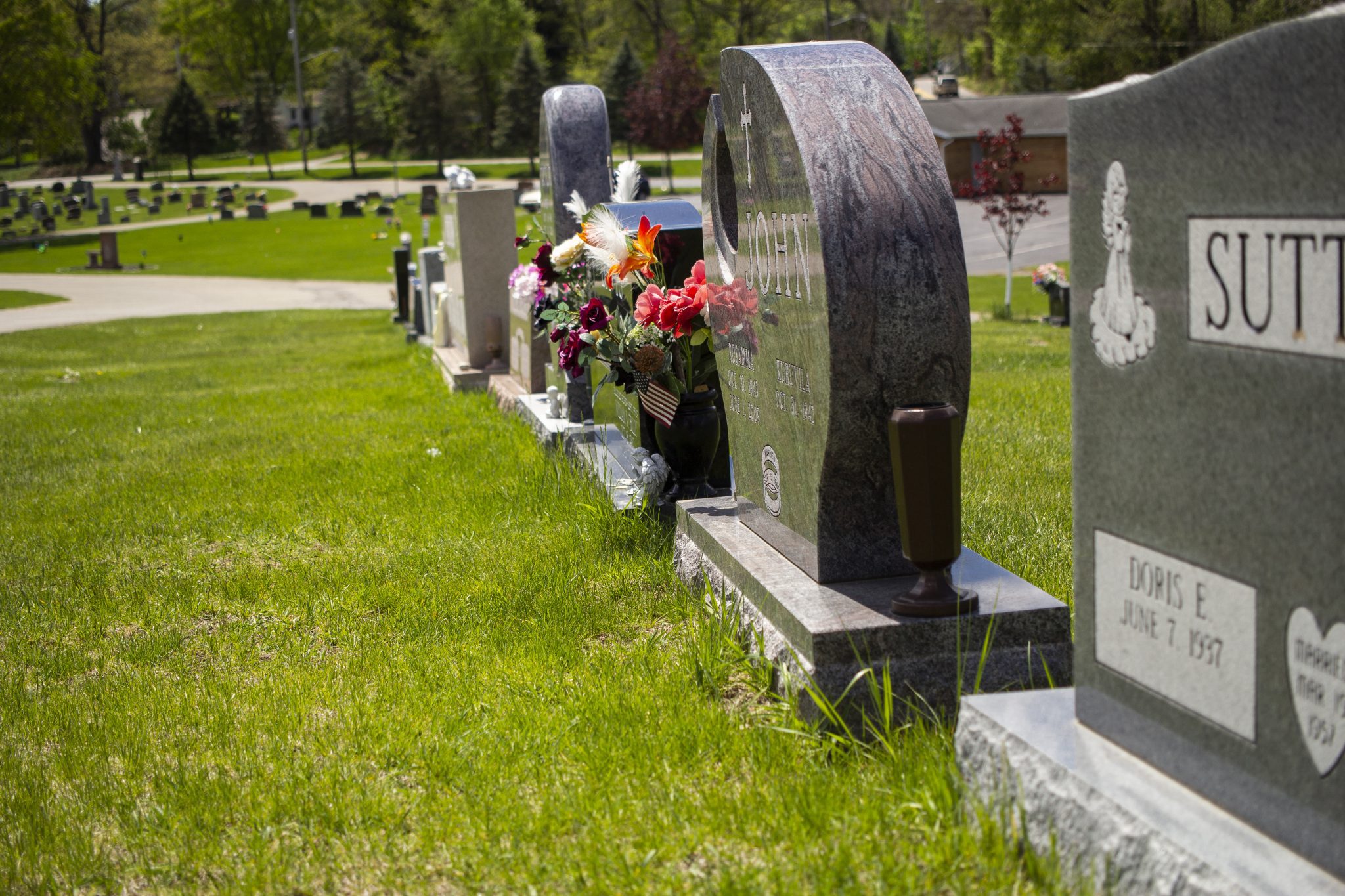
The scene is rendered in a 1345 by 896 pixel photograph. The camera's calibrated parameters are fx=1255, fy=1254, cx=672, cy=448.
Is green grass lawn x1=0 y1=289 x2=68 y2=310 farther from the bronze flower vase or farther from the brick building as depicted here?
the brick building

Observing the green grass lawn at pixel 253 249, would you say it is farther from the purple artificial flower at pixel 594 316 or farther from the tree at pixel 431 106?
the purple artificial flower at pixel 594 316

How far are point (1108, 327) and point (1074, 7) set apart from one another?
69.0 meters

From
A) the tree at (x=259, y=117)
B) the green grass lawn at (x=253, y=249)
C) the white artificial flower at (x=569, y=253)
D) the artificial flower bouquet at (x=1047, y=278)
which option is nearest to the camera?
the white artificial flower at (x=569, y=253)

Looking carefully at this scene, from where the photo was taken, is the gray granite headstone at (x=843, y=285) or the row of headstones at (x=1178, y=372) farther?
the gray granite headstone at (x=843, y=285)

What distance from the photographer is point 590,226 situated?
6004 millimetres

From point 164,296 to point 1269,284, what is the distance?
98.4 feet

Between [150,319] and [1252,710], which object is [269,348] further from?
[1252,710]

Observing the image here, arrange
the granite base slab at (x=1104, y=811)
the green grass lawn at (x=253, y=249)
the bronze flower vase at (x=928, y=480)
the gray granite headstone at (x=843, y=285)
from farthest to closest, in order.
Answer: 1. the green grass lawn at (x=253, y=249)
2. the gray granite headstone at (x=843, y=285)
3. the bronze flower vase at (x=928, y=480)
4. the granite base slab at (x=1104, y=811)

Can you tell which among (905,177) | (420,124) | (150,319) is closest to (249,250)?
(150,319)

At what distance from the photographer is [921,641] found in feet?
11.5

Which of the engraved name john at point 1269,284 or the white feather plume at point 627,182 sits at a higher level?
the white feather plume at point 627,182

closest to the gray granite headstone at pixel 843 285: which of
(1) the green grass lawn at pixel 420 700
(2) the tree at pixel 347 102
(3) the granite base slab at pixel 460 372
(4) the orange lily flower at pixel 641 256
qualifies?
(1) the green grass lawn at pixel 420 700

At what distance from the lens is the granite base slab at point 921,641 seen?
11.4 ft

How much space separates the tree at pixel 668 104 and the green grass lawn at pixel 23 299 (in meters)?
Answer: 34.7
